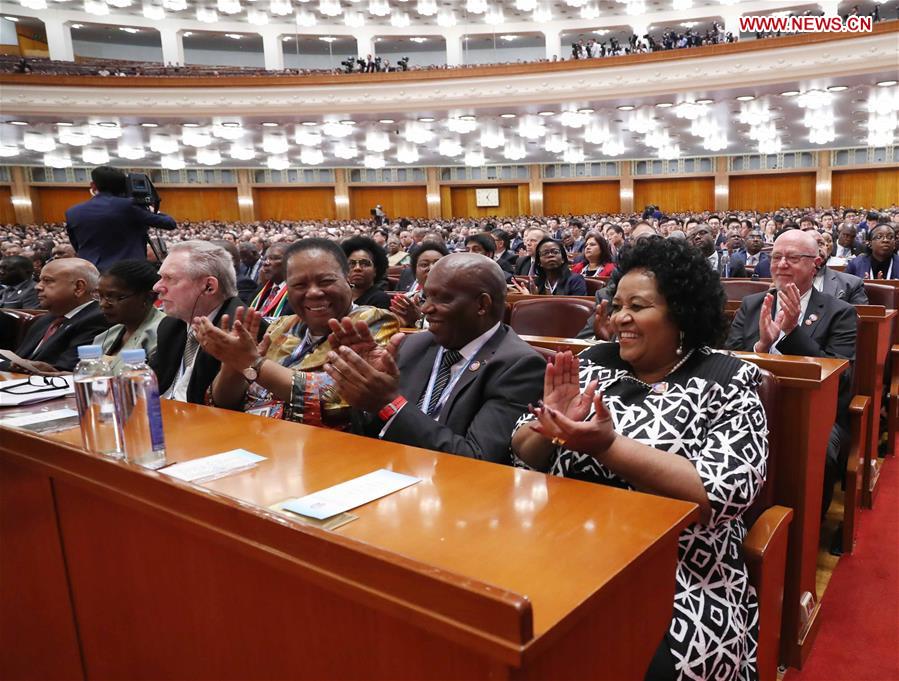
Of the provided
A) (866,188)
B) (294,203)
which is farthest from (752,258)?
(294,203)

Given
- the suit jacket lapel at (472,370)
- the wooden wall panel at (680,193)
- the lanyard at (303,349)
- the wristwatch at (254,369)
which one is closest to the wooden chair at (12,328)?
the lanyard at (303,349)

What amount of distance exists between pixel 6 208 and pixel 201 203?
625 cm

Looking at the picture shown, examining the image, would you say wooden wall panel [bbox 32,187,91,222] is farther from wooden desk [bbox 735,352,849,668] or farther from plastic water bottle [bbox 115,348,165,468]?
wooden desk [bbox 735,352,849,668]

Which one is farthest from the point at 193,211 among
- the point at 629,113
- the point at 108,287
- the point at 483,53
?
the point at 108,287

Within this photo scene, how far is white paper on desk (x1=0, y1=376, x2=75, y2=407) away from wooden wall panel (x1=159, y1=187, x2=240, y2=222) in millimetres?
24415

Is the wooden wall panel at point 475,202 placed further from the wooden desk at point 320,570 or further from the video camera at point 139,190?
the wooden desk at point 320,570

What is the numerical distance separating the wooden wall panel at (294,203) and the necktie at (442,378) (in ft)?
82.3

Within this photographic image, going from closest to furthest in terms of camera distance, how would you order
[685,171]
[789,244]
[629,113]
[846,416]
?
[846,416] < [789,244] < [629,113] < [685,171]

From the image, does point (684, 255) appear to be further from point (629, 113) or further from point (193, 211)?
point (193, 211)

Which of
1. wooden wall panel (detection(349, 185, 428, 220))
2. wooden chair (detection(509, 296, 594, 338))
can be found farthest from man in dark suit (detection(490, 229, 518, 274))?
wooden wall panel (detection(349, 185, 428, 220))

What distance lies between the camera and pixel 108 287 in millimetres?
2924

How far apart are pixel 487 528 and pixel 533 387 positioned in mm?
803

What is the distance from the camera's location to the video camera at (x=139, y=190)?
4.49 meters

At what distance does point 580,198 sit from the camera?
86.5 ft
